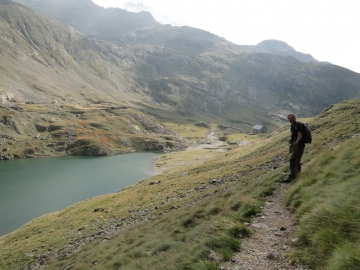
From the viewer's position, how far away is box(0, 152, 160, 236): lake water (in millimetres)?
64188

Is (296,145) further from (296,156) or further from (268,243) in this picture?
(268,243)

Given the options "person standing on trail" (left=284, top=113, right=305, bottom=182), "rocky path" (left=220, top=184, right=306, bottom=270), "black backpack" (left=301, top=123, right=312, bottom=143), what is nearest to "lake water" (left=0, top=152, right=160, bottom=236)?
"rocky path" (left=220, top=184, right=306, bottom=270)

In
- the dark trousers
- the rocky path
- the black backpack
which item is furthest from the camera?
the dark trousers

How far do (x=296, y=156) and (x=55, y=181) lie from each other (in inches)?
3844

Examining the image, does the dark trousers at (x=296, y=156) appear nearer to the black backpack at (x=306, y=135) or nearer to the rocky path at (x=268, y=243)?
the black backpack at (x=306, y=135)

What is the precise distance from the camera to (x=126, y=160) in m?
142

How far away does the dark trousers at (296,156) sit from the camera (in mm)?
16547

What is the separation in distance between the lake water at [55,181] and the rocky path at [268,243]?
58.4 metres

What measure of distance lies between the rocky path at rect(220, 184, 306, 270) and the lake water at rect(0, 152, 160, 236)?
192 ft

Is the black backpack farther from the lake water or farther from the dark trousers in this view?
the lake water

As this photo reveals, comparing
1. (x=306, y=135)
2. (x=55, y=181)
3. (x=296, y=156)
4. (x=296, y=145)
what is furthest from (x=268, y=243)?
(x=55, y=181)

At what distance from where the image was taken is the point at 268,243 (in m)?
9.88

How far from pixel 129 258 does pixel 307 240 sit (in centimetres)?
1121

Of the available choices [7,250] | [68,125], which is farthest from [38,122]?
[7,250]
